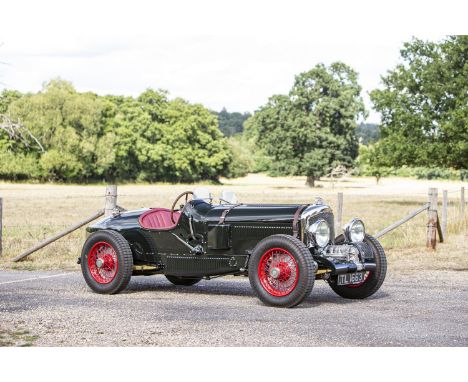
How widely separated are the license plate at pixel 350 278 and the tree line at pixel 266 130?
2901 cm

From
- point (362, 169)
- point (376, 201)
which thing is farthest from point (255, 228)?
point (362, 169)

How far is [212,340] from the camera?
7.52m

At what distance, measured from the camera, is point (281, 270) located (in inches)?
376

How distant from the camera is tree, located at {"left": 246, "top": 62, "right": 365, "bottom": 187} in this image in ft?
252

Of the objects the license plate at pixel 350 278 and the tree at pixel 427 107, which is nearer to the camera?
the license plate at pixel 350 278

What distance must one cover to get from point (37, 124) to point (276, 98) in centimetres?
2421

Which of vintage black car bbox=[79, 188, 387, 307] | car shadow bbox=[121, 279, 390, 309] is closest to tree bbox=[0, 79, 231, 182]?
car shadow bbox=[121, 279, 390, 309]

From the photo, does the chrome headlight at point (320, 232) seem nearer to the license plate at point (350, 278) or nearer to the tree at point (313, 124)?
the license plate at point (350, 278)

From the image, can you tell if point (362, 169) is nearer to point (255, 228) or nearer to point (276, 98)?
point (276, 98)

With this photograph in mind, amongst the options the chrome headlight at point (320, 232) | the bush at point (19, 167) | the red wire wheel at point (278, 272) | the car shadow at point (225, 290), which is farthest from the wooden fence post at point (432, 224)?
the bush at point (19, 167)

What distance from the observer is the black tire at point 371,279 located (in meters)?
10.6

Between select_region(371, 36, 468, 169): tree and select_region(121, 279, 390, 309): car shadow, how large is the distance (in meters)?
27.8

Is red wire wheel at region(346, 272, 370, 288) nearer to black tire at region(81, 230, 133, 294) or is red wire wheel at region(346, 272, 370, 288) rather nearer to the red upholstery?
the red upholstery

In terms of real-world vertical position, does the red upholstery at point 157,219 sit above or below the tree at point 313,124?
below
